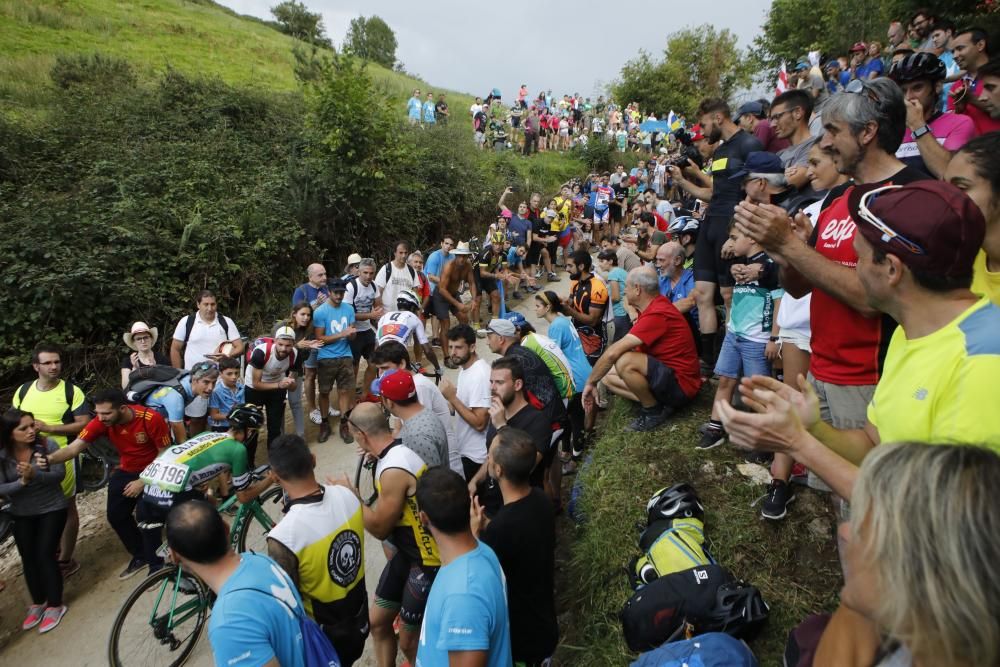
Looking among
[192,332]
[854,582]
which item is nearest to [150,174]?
[192,332]

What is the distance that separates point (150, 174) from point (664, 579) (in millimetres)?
12785

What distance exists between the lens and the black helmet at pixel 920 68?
13.9 feet

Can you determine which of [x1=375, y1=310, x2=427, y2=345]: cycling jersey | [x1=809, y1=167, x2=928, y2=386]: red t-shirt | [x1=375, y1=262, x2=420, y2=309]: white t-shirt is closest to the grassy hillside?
[x1=375, y1=262, x2=420, y2=309]: white t-shirt

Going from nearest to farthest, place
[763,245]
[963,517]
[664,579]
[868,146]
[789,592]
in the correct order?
[963,517] < [763,245] < [868,146] < [664,579] < [789,592]

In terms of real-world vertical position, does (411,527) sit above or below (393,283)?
below

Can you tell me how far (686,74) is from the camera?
39.6 m

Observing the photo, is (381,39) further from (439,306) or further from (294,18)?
(439,306)

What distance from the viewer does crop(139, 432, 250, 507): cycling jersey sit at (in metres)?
4.31

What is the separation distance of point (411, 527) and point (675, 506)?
1844mm

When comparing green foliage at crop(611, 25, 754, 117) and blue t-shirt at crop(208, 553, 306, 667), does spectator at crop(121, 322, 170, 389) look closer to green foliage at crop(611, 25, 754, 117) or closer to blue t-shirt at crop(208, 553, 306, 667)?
blue t-shirt at crop(208, 553, 306, 667)

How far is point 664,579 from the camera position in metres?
2.98

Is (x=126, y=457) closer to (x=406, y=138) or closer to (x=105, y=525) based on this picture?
(x=105, y=525)

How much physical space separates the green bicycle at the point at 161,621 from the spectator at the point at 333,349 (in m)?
3.16

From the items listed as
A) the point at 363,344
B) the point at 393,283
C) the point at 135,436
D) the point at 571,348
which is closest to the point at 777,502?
the point at 571,348
